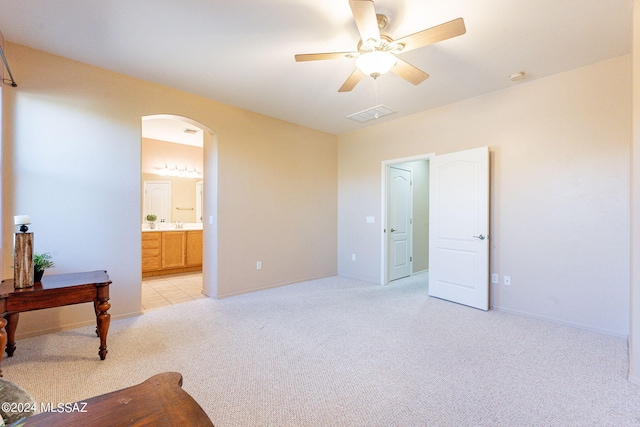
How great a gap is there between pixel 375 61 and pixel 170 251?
5059 mm

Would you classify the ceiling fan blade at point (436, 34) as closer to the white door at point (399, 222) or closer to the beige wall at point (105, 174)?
the beige wall at point (105, 174)

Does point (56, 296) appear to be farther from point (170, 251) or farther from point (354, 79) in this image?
point (170, 251)

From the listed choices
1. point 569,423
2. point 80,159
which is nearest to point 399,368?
point 569,423

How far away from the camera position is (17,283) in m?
2.15

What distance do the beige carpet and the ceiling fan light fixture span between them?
227 cm

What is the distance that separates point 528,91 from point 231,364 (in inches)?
165

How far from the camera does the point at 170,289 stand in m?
4.54

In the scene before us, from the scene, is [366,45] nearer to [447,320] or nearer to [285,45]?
[285,45]

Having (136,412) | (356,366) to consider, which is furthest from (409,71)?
(136,412)

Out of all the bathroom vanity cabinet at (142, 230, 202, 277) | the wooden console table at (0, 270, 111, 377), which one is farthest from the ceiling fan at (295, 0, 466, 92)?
the bathroom vanity cabinet at (142, 230, 202, 277)

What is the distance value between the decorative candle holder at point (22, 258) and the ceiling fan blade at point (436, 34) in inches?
122

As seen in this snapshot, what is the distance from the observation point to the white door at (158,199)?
5969 mm

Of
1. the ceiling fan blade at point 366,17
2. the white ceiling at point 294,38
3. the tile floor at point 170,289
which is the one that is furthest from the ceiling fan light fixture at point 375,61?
the tile floor at point 170,289

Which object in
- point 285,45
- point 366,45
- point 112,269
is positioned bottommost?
point 112,269
